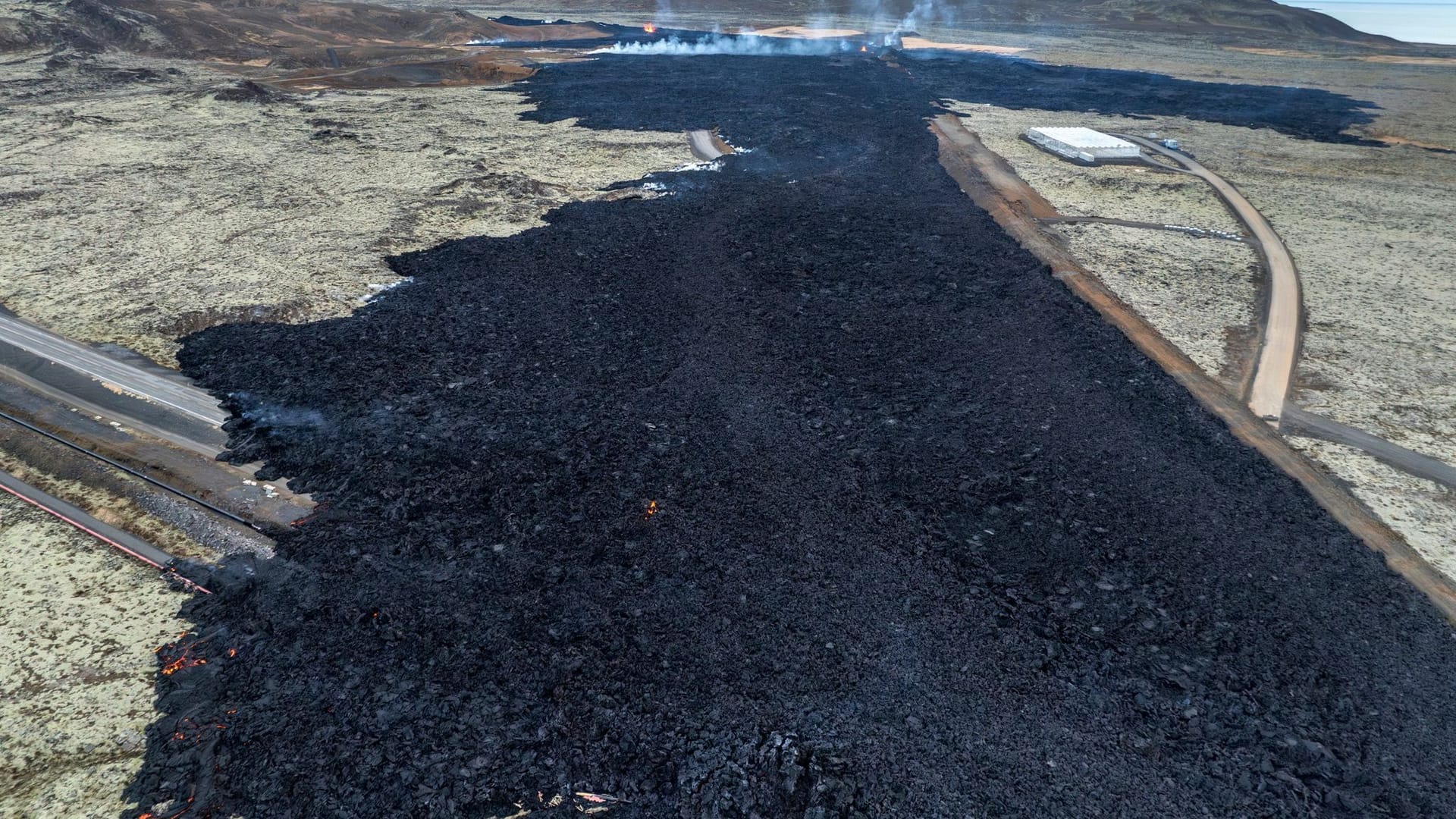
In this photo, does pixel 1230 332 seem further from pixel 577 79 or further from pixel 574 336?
pixel 577 79

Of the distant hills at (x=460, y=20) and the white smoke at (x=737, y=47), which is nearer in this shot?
the distant hills at (x=460, y=20)

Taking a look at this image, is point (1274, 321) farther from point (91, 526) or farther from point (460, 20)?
point (460, 20)

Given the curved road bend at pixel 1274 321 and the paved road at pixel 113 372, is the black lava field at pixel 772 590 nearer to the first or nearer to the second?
the paved road at pixel 113 372

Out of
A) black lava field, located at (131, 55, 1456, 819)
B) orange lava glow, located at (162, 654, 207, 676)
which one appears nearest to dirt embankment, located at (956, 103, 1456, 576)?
black lava field, located at (131, 55, 1456, 819)

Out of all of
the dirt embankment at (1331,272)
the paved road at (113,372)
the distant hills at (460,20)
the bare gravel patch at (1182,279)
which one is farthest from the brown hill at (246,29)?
the bare gravel patch at (1182,279)

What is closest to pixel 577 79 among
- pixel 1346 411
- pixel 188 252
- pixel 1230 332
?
pixel 188 252

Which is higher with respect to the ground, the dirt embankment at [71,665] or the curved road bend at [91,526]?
the curved road bend at [91,526]
